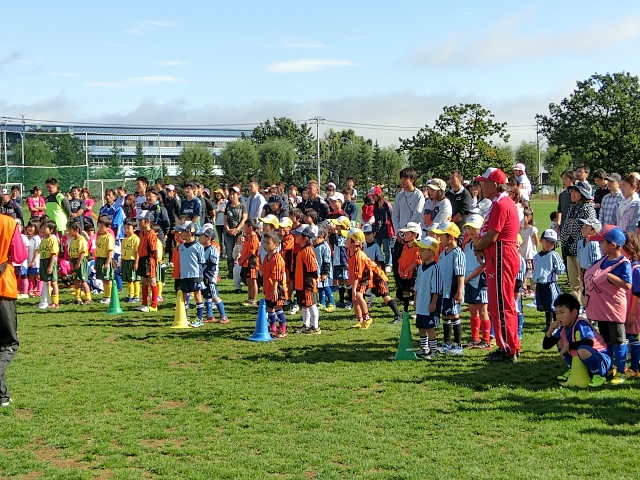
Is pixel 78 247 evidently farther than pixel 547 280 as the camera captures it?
Yes

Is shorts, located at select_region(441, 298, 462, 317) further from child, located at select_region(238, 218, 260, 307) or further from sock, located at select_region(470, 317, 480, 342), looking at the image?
child, located at select_region(238, 218, 260, 307)

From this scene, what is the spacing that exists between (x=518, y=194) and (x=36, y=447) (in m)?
8.72

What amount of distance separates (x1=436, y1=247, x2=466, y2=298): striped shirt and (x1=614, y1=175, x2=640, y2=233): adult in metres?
3.16

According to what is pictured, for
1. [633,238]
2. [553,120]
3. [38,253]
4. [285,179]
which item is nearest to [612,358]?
[633,238]

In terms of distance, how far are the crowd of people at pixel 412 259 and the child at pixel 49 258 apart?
26mm

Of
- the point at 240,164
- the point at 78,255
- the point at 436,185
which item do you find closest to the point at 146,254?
the point at 78,255

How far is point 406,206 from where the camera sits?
489 inches

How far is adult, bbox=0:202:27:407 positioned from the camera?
7605 millimetres

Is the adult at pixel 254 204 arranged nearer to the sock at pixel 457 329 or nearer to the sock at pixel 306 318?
the sock at pixel 306 318

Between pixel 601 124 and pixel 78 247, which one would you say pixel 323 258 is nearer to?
pixel 78 247

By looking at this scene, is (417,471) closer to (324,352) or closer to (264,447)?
(264,447)

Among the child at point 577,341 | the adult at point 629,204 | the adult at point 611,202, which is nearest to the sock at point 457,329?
the child at point 577,341

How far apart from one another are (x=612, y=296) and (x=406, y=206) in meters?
4.81

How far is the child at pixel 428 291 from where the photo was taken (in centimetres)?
932
